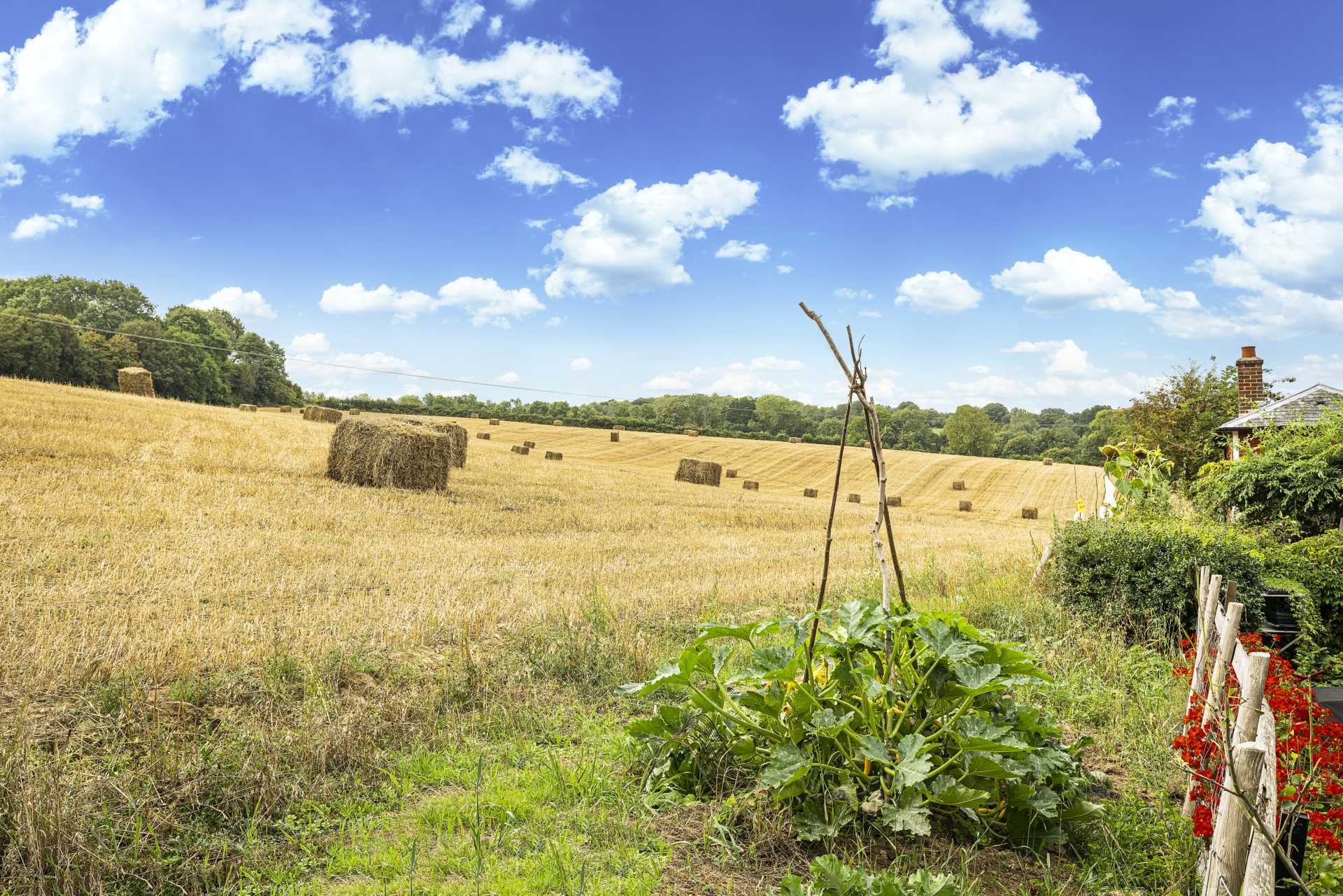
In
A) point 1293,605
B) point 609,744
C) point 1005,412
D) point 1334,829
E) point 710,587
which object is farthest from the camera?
point 1005,412

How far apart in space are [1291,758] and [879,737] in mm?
1819

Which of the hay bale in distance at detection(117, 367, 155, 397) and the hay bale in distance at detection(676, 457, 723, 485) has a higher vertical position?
the hay bale in distance at detection(117, 367, 155, 397)

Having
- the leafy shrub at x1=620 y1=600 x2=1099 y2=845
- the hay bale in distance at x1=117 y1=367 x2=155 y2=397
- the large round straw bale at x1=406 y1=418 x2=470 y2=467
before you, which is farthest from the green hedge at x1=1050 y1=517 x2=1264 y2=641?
the hay bale in distance at x1=117 y1=367 x2=155 y2=397

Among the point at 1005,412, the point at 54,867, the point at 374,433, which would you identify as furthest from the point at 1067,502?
the point at 1005,412

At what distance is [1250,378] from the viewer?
24.1 metres

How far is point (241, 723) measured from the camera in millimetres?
4871

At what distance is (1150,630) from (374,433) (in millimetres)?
15896

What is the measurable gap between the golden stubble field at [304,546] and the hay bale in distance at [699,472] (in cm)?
506

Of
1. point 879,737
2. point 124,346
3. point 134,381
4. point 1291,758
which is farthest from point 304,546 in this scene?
point 124,346

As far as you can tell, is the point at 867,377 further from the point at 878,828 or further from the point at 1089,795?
the point at 1089,795

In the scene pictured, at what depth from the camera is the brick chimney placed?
78.4 ft

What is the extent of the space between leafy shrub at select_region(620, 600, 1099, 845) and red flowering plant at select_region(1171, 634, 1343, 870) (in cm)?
55

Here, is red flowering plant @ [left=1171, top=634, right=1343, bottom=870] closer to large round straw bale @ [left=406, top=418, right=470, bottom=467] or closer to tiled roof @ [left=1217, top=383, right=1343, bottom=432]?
tiled roof @ [left=1217, top=383, right=1343, bottom=432]

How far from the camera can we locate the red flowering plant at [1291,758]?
3.00m
